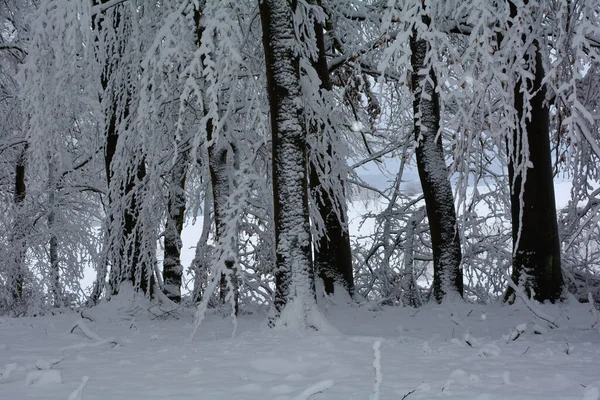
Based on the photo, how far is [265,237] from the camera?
331 inches

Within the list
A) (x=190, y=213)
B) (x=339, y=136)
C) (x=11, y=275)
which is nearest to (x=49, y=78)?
(x=339, y=136)

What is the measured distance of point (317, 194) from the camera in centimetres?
834

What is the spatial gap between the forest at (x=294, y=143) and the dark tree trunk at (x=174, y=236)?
5 cm

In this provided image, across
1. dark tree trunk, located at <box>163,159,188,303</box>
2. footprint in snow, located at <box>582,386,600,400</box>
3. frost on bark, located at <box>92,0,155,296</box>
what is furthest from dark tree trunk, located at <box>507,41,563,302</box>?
dark tree trunk, located at <box>163,159,188,303</box>

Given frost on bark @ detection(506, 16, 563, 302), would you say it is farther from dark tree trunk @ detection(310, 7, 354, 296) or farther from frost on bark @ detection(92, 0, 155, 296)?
frost on bark @ detection(92, 0, 155, 296)

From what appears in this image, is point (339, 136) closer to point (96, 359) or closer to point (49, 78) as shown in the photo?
point (49, 78)

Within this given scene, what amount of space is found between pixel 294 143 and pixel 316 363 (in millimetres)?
2355

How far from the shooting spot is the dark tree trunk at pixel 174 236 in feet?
34.3

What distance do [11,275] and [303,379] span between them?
39.4ft

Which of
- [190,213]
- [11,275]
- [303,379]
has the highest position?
[190,213]

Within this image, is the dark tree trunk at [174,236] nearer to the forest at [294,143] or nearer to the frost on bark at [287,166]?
the forest at [294,143]

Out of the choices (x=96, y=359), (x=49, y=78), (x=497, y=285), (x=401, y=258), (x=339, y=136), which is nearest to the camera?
(x=96, y=359)

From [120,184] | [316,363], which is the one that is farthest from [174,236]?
[316,363]

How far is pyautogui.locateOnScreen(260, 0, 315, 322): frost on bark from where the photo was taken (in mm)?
5355
